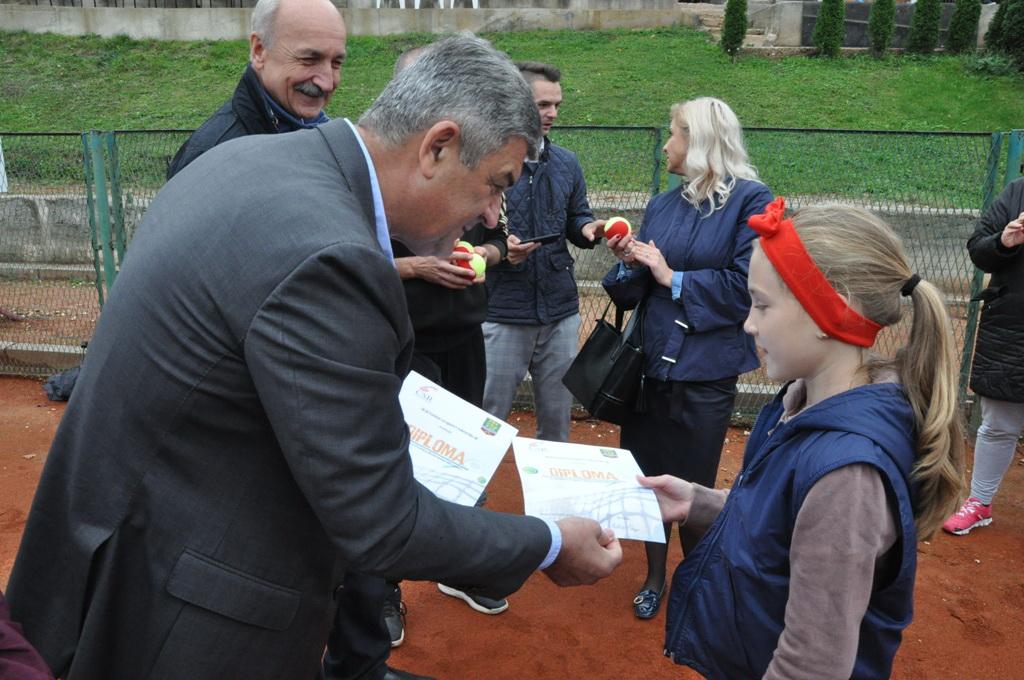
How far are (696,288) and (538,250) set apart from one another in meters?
0.98

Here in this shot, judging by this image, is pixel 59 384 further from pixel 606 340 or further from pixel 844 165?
pixel 844 165

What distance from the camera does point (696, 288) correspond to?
351 centimetres

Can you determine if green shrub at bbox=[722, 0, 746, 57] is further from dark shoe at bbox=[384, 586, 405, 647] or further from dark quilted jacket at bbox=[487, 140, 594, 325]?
dark shoe at bbox=[384, 586, 405, 647]

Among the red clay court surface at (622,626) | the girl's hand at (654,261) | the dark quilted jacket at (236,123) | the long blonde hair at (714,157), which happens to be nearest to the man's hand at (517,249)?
the girl's hand at (654,261)

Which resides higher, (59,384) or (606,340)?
(606,340)

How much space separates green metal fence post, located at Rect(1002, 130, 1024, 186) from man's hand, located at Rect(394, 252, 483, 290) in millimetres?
4050

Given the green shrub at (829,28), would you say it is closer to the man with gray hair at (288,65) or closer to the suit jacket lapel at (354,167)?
the man with gray hair at (288,65)

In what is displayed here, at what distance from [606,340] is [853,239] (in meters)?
1.99

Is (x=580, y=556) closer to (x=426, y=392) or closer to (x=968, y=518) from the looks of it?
(x=426, y=392)

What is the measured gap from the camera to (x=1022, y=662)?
3580 millimetres

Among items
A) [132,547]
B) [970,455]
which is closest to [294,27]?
[132,547]

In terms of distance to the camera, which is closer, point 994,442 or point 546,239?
point 546,239

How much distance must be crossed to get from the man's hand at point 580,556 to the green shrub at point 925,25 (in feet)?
63.0

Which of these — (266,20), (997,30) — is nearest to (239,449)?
(266,20)
